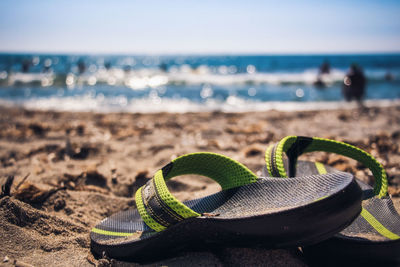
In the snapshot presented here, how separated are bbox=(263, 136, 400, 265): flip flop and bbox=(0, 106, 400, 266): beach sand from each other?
0.15 m

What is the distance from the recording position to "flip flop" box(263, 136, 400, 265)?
95 centimetres

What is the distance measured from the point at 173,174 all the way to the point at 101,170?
84cm

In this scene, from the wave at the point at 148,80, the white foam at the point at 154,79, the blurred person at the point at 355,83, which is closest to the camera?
the blurred person at the point at 355,83

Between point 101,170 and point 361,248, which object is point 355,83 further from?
point 361,248

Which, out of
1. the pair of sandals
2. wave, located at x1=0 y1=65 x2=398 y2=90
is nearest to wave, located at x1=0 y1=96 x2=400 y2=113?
wave, located at x1=0 y1=65 x2=398 y2=90

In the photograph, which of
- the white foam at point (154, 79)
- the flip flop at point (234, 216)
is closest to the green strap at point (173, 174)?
the flip flop at point (234, 216)

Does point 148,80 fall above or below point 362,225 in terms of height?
below

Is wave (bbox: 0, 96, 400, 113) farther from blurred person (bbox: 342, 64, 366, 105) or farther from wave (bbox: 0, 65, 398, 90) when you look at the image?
wave (bbox: 0, 65, 398, 90)

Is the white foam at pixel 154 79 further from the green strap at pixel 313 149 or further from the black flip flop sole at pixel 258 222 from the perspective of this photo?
the black flip flop sole at pixel 258 222

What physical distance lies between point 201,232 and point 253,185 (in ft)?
0.92

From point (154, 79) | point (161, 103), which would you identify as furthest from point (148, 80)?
point (161, 103)

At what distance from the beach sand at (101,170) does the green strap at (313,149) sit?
24 centimetres

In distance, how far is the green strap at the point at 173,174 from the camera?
1020 mm

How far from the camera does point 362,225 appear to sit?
107 centimetres
